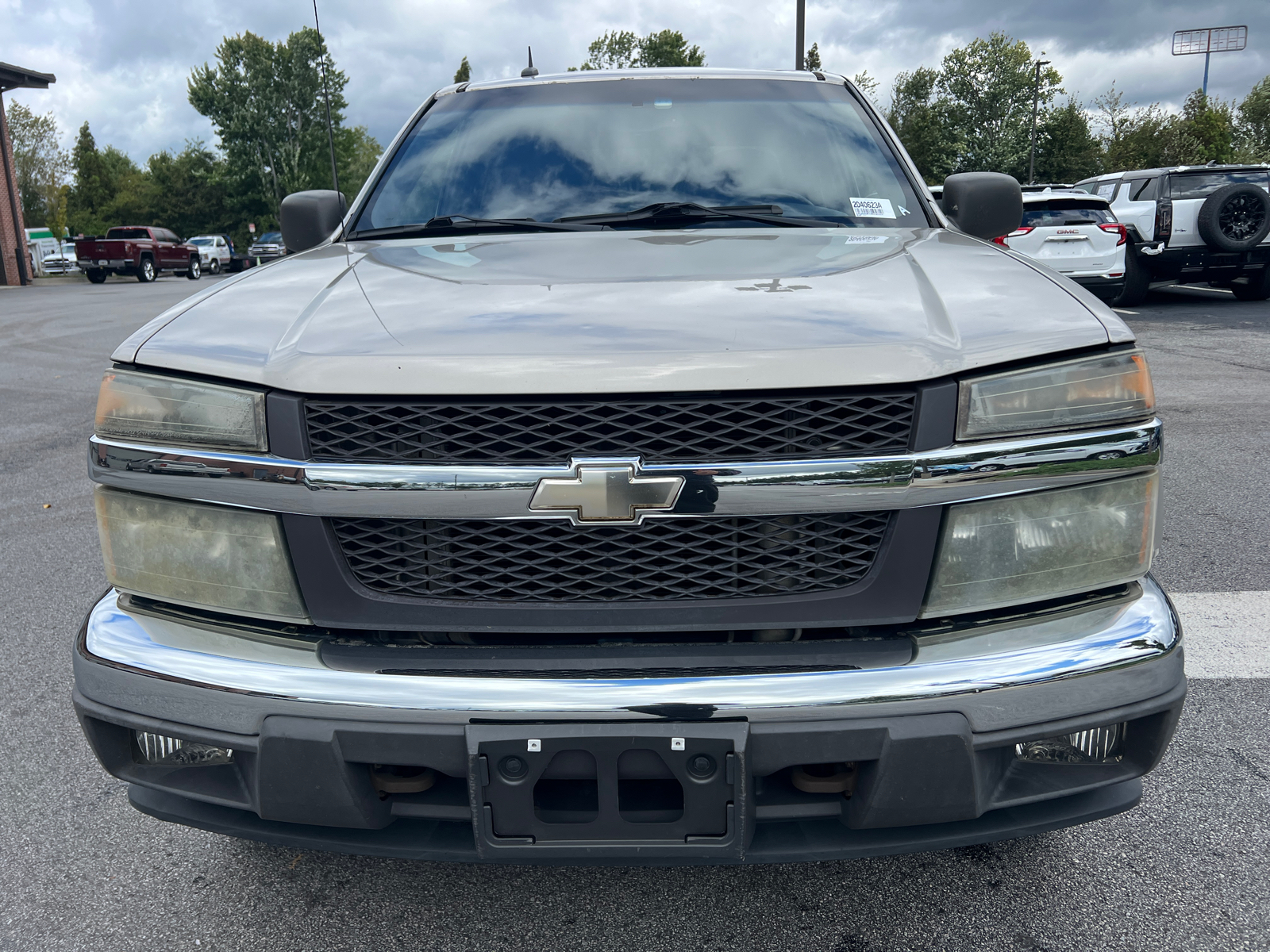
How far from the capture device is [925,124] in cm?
7044

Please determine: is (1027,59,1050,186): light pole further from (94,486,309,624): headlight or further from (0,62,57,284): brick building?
(94,486,309,624): headlight

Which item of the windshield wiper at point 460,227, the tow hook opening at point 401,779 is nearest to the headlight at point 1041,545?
the tow hook opening at point 401,779

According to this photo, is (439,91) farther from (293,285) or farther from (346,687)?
(346,687)

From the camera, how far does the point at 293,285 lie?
6.40 ft

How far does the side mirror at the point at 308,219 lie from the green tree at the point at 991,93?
73.0m

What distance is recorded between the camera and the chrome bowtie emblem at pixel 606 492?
146 cm

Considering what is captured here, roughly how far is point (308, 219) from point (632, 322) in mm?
1613

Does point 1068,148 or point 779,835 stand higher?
point 1068,148

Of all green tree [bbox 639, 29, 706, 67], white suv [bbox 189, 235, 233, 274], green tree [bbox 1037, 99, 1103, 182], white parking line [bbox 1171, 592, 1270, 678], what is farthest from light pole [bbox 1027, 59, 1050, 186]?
white parking line [bbox 1171, 592, 1270, 678]

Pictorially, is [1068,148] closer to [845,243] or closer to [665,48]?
[665,48]

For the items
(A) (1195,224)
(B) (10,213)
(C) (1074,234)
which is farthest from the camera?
(B) (10,213)

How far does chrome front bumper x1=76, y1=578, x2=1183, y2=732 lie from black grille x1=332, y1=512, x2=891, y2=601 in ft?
0.49

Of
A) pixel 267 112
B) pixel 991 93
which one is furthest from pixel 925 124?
pixel 267 112

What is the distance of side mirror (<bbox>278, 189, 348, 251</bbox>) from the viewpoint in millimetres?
2781
